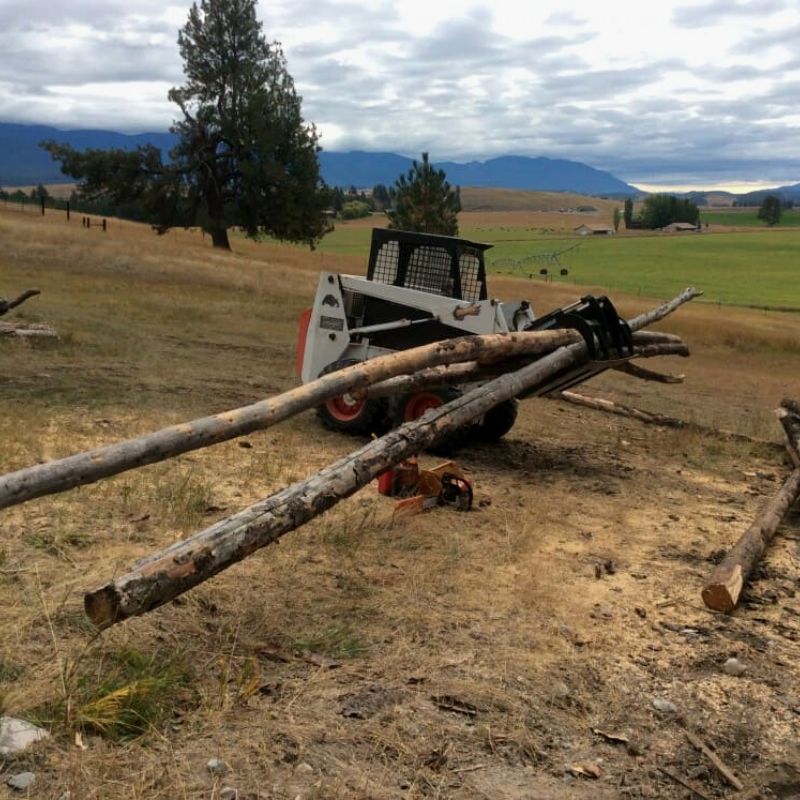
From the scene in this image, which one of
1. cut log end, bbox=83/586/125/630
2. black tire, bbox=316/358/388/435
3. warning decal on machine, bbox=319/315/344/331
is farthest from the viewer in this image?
warning decal on machine, bbox=319/315/344/331

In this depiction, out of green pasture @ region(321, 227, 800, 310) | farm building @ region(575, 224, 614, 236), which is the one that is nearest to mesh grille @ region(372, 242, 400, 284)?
green pasture @ region(321, 227, 800, 310)

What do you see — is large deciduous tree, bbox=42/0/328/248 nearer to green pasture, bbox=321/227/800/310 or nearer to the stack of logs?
green pasture, bbox=321/227/800/310

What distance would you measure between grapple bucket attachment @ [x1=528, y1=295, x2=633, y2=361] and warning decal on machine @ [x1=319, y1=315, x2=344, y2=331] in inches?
92.6

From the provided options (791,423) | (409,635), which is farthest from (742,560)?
(791,423)

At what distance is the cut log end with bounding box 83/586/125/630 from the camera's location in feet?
13.1

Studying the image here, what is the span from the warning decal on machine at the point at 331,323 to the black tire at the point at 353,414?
399mm

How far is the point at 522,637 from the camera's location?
5188 mm

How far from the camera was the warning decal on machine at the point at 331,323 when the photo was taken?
1070cm

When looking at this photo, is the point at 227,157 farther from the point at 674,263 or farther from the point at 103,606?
the point at 103,606

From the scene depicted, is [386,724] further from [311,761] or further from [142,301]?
[142,301]

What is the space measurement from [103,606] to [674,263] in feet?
228

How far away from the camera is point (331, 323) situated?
1077cm

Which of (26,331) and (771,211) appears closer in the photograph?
(26,331)

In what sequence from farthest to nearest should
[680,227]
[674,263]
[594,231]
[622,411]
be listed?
[680,227] < [594,231] < [674,263] < [622,411]
